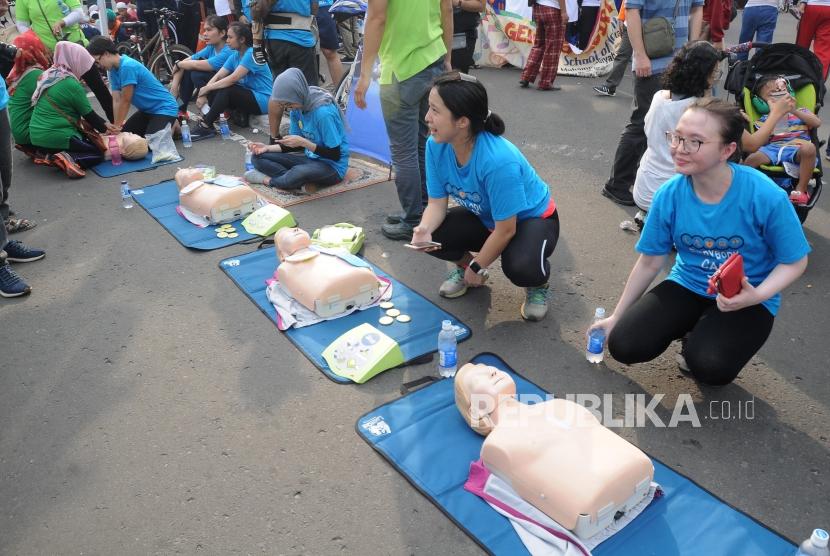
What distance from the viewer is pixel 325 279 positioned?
11.8 ft

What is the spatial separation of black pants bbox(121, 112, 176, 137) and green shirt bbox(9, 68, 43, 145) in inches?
34.3

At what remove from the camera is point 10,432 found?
291cm

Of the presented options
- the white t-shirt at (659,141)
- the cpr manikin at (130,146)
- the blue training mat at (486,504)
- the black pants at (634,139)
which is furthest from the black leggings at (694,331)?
the cpr manikin at (130,146)

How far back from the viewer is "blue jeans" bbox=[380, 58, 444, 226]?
166 inches

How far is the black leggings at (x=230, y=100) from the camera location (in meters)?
6.91

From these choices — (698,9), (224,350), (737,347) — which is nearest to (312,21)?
(698,9)

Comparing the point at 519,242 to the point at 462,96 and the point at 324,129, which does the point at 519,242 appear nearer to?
the point at 462,96

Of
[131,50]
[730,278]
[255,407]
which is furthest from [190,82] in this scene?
[730,278]

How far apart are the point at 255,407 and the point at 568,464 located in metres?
1.46

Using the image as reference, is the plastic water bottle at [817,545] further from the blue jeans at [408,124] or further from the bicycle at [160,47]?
the bicycle at [160,47]

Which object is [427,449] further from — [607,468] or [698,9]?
[698,9]

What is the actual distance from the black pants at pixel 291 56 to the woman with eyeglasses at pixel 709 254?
4395 mm

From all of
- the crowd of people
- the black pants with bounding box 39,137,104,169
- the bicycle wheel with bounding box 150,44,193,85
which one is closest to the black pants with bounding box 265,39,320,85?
the crowd of people

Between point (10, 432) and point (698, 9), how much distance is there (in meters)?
5.14
